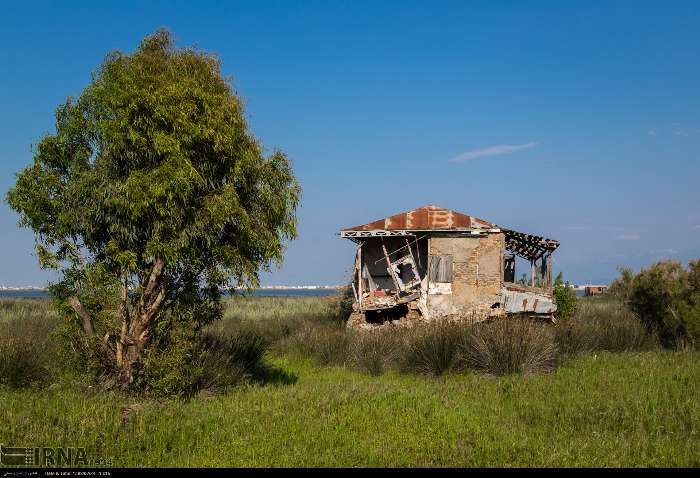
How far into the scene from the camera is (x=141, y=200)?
414 inches

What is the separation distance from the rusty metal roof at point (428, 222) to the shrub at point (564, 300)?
470cm

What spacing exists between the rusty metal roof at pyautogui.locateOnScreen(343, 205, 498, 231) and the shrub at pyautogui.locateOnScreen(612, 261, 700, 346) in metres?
5.75

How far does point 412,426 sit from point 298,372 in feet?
26.1

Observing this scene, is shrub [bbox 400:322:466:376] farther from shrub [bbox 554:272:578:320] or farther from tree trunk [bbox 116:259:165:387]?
shrub [bbox 554:272:578:320]

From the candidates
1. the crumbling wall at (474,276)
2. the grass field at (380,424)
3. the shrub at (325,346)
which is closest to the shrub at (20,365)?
the grass field at (380,424)

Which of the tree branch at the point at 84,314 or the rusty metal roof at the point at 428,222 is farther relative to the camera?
the rusty metal roof at the point at 428,222

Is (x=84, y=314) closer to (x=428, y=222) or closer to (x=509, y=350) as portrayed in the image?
(x=509, y=350)

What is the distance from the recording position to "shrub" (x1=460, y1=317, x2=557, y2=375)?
14148 millimetres

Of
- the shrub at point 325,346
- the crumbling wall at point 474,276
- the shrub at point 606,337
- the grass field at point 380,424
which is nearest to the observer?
the grass field at point 380,424

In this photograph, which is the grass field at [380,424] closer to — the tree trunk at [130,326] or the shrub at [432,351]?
the tree trunk at [130,326]

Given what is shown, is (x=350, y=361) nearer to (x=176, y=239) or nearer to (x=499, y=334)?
(x=499, y=334)

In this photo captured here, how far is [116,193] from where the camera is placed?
35.0ft

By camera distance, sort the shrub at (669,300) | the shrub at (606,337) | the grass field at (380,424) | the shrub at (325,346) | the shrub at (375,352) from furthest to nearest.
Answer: the shrub at (669,300) < the shrub at (325,346) < the shrub at (606,337) < the shrub at (375,352) < the grass field at (380,424)

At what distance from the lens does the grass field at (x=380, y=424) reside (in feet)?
25.3
